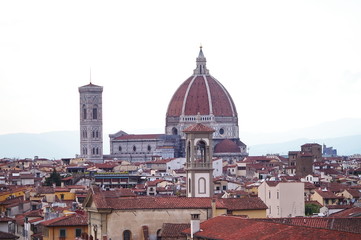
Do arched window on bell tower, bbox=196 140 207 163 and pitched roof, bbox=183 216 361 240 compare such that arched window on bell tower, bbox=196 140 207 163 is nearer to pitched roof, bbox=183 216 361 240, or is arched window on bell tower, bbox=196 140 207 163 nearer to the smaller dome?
pitched roof, bbox=183 216 361 240

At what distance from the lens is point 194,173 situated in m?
54.5

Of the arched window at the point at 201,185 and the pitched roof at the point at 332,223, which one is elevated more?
the arched window at the point at 201,185

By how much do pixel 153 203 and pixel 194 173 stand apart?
31.0 ft

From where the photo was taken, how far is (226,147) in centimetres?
18312

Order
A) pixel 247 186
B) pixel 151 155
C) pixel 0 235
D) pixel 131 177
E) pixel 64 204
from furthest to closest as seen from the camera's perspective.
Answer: pixel 151 155, pixel 131 177, pixel 247 186, pixel 64 204, pixel 0 235

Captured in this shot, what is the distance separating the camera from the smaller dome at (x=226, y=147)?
182250mm

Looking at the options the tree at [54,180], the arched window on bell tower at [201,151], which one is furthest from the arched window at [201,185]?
the tree at [54,180]

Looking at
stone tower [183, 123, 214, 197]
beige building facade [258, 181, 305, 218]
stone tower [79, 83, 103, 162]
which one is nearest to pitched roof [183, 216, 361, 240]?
stone tower [183, 123, 214, 197]

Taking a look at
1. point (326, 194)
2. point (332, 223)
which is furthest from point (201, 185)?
point (326, 194)

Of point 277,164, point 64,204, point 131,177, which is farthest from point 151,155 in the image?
point 64,204

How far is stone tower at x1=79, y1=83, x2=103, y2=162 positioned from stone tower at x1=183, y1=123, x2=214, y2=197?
138988 millimetres

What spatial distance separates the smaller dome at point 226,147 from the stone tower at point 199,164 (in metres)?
126

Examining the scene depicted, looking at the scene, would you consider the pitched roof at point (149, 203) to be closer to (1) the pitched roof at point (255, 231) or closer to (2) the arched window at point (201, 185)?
(1) the pitched roof at point (255, 231)

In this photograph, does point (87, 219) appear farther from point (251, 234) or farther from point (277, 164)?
point (277, 164)
